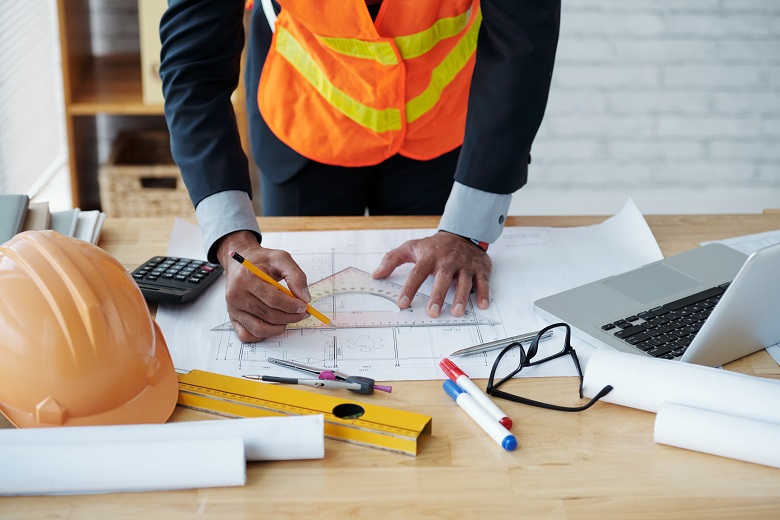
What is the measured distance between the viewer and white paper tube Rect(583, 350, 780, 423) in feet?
3.04

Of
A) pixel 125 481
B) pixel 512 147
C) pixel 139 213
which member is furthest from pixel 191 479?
pixel 139 213

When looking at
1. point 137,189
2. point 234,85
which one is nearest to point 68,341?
point 234,85

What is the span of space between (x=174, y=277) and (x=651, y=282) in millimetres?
723

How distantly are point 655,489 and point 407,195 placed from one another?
3.10 feet

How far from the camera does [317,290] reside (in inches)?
49.8

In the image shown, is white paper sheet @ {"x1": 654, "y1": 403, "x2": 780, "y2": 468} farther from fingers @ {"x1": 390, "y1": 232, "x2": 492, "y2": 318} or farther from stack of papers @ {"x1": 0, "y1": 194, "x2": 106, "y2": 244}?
stack of papers @ {"x1": 0, "y1": 194, "x2": 106, "y2": 244}

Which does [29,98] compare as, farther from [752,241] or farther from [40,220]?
[752,241]

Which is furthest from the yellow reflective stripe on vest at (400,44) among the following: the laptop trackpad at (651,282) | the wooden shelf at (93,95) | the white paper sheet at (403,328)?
the wooden shelf at (93,95)

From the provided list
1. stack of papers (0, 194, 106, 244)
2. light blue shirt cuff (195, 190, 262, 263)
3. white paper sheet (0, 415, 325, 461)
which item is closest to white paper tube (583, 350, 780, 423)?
white paper sheet (0, 415, 325, 461)

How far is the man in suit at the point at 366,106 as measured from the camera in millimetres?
1262

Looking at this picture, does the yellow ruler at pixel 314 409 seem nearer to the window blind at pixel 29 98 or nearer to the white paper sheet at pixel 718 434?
the white paper sheet at pixel 718 434

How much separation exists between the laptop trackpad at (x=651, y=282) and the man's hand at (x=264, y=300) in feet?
1.57

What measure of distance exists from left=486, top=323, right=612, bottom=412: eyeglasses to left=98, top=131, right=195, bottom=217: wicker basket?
5.98ft

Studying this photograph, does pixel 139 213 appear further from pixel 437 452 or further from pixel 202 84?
pixel 437 452
